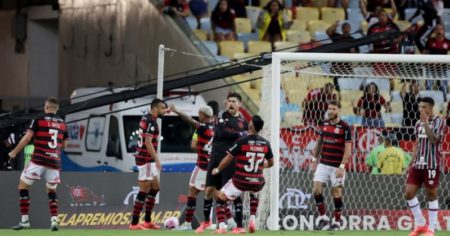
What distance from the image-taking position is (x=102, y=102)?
87.5ft

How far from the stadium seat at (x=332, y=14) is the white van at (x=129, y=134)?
5565 mm

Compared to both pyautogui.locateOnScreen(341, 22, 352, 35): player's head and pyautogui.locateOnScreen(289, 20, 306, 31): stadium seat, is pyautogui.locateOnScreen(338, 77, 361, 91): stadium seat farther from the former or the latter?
pyautogui.locateOnScreen(289, 20, 306, 31): stadium seat

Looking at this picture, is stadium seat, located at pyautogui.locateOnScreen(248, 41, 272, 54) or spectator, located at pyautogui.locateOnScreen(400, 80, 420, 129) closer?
spectator, located at pyautogui.locateOnScreen(400, 80, 420, 129)

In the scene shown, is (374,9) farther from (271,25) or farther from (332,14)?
(271,25)

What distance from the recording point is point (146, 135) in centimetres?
2150

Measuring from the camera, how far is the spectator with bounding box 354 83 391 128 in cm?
2602

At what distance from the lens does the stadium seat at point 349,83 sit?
27.1 m

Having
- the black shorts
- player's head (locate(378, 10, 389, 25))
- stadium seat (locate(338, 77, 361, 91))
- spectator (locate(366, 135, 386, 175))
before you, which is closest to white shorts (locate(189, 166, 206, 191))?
the black shorts

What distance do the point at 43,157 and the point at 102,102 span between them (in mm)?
5527

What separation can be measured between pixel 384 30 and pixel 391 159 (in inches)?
213

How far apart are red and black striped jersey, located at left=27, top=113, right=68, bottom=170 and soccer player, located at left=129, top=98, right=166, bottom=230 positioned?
1.20m

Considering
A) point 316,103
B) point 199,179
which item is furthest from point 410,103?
Result: point 199,179

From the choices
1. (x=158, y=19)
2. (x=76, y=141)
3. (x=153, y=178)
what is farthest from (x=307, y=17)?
(x=153, y=178)

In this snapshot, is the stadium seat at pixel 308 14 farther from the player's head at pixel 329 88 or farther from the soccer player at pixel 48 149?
the soccer player at pixel 48 149
